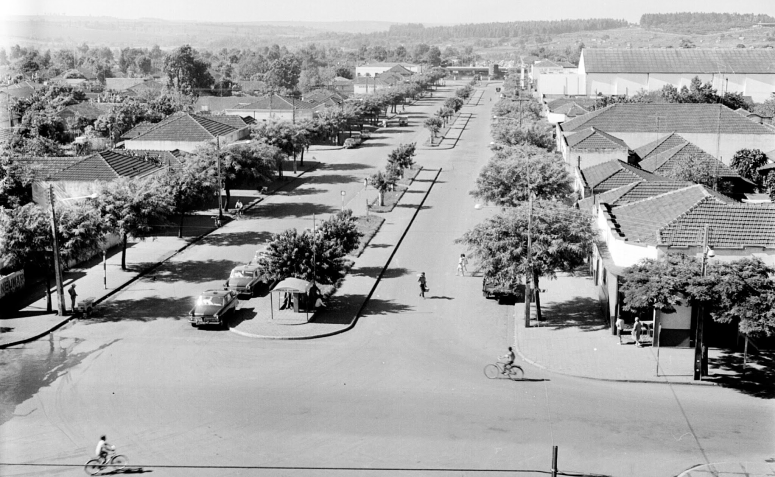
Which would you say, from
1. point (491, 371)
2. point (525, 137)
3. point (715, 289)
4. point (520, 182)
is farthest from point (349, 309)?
point (525, 137)

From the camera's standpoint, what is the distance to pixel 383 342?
2822 cm

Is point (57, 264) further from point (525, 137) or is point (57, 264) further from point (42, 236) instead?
point (525, 137)

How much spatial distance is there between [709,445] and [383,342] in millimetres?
11246

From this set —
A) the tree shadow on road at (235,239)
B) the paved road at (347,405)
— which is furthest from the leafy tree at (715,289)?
the tree shadow on road at (235,239)

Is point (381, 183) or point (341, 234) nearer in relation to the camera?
point (341, 234)

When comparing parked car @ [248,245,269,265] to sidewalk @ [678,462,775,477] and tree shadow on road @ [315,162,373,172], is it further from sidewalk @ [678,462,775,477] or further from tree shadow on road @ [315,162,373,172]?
tree shadow on road @ [315,162,373,172]

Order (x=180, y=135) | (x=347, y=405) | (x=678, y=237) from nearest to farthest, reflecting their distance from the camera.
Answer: (x=347, y=405), (x=678, y=237), (x=180, y=135)

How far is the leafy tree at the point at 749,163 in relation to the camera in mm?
57000

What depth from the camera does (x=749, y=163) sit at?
57750mm

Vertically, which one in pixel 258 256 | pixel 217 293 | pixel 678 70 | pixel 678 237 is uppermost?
pixel 678 70

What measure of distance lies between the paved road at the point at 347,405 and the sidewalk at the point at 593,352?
2.09 feet

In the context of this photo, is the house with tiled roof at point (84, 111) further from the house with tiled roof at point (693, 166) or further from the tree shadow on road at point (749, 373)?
the tree shadow on road at point (749, 373)

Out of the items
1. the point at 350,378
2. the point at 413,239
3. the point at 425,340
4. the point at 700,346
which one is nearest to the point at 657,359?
the point at 700,346

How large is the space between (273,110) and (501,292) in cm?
6418
